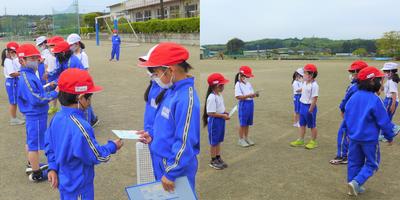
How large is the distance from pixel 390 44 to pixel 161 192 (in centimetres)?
680

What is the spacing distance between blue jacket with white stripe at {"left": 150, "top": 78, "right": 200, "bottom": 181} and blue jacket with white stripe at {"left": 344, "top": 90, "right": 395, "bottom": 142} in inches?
93.3

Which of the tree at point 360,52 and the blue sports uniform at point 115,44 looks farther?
the blue sports uniform at point 115,44

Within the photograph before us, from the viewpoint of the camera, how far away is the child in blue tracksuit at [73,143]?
8.27 ft

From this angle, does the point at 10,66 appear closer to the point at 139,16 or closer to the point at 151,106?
the point at 151,106

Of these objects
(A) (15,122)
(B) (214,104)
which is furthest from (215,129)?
(A) (15,122)

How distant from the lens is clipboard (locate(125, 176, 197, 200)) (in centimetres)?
202

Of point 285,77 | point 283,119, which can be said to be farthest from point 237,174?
point 285,77

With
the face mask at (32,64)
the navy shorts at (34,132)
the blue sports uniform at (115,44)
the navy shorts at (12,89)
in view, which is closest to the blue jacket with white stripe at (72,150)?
the navy shorts at (34,132)

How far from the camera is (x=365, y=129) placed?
12.8 ft

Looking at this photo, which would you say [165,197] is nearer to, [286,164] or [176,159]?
[176,159]

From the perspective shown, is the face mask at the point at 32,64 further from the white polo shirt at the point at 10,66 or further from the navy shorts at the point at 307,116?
the navy shorts at the point at 307,116

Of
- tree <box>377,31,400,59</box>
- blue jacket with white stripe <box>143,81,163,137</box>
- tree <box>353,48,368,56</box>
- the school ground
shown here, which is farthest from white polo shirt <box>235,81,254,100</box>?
tree <box>377,31,400,59</box>

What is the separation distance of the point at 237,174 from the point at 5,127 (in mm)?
4488

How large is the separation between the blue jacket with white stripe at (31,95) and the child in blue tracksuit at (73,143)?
4.92 ft
